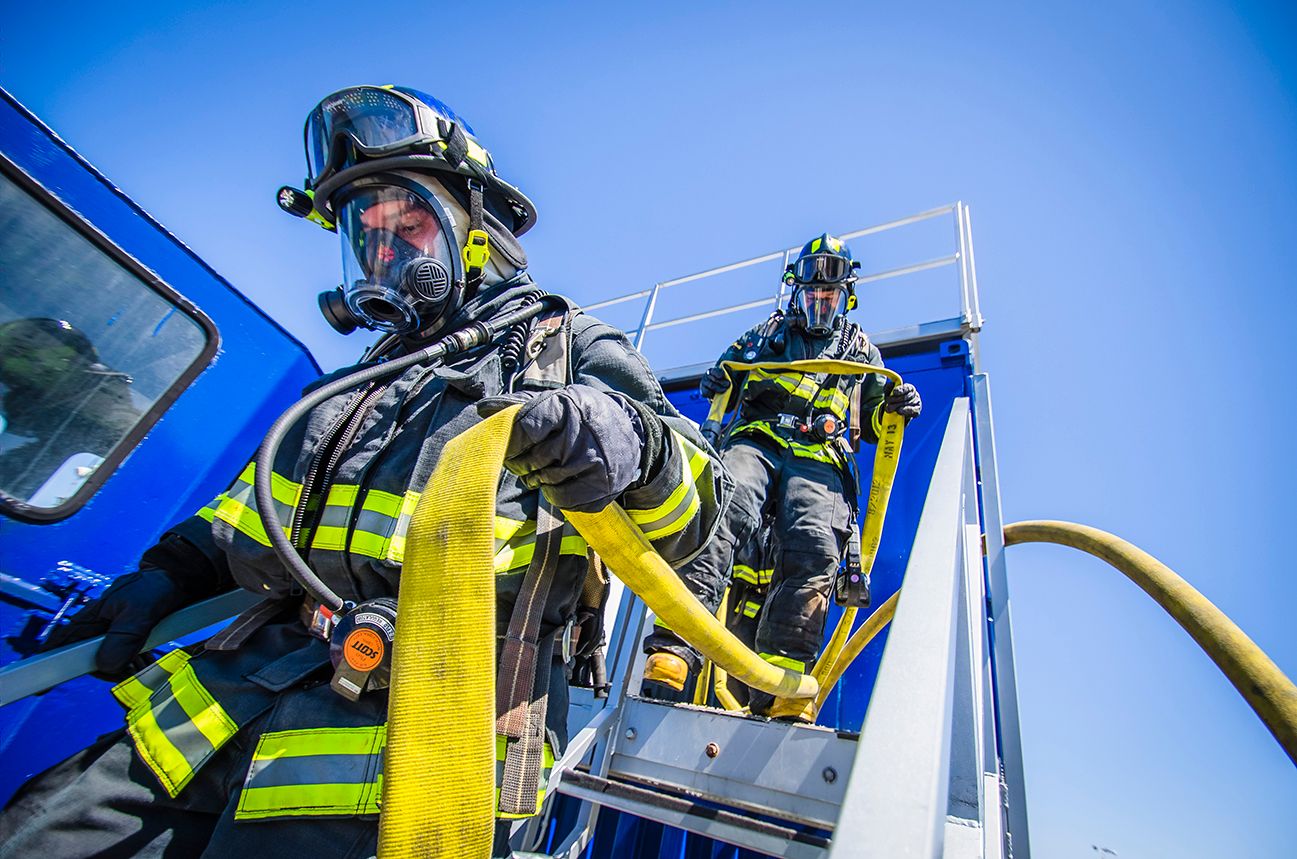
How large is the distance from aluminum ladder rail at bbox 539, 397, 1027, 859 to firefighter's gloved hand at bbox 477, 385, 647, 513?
19.9 inches

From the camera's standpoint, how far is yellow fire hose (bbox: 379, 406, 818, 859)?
694mm

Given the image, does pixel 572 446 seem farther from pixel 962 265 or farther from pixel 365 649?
pixel 962 265

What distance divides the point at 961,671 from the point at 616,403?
3.41ft

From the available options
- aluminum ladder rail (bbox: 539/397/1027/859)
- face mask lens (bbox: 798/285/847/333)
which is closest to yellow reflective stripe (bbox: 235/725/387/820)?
aluminum ladder rail (bbox: 539/397/1027/859)

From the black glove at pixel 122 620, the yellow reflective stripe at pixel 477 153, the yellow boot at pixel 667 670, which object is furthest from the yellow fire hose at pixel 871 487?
the black glove at pixel 122 620

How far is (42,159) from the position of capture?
5.98 feet

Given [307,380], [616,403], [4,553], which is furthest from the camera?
[307,380]

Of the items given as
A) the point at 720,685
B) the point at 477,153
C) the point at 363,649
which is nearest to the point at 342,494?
the point at 363,649

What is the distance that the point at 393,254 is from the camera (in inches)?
73.8

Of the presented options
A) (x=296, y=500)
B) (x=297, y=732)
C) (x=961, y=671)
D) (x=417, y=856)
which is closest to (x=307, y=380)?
(x=296, y=500)

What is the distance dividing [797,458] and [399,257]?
2185 mm

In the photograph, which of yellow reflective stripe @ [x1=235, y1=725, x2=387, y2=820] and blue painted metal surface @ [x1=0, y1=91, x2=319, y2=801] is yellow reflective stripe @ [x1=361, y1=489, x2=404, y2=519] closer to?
yellow reflective stripe @ [x1=235, y1=725, x2=387, y2=820]

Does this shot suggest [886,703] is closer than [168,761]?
Yes

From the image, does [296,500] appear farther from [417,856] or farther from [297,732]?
[417,856]
